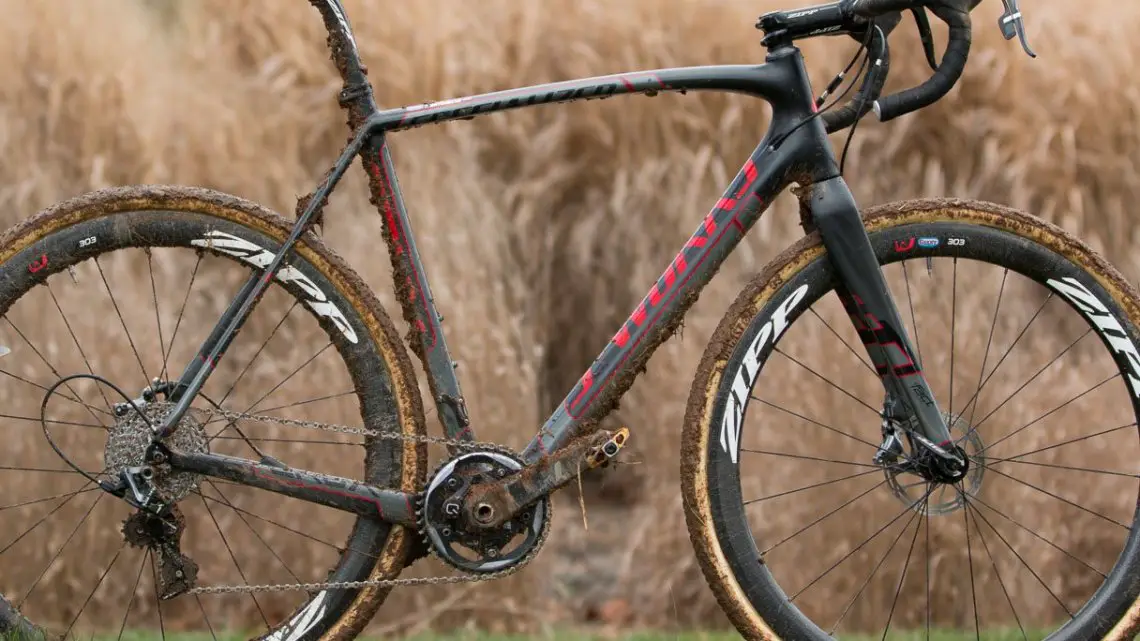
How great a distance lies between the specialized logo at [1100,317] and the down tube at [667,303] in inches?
25.3

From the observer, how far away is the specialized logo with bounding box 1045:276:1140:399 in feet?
9.46

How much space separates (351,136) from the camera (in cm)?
287

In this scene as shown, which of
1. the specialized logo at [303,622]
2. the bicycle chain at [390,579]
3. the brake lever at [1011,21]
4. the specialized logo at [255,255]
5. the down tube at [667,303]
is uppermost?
the brake lever at [1011,21]

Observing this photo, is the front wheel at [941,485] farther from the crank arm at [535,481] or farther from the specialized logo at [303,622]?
the specialized logo at [303,622]

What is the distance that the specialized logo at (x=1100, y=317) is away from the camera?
113 inches

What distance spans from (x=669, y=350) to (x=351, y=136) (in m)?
2.03

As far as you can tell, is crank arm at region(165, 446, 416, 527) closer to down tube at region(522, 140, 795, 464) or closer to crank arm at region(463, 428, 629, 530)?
crank arm at region(463, 428, 629, 530)

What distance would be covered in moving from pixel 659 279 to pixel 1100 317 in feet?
3.11

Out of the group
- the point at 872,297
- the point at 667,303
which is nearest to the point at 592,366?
the point at 667,303

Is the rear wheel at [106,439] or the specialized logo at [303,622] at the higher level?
the rear wheel at [106,439]

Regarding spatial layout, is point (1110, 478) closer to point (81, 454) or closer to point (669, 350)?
point (669, 350)

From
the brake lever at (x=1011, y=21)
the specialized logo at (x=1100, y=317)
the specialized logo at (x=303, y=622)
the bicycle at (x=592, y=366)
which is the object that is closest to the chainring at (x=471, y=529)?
the bicycle at (x=592, y=366)

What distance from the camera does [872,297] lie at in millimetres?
2824

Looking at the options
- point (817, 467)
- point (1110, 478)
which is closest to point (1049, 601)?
point (1110, 478)
